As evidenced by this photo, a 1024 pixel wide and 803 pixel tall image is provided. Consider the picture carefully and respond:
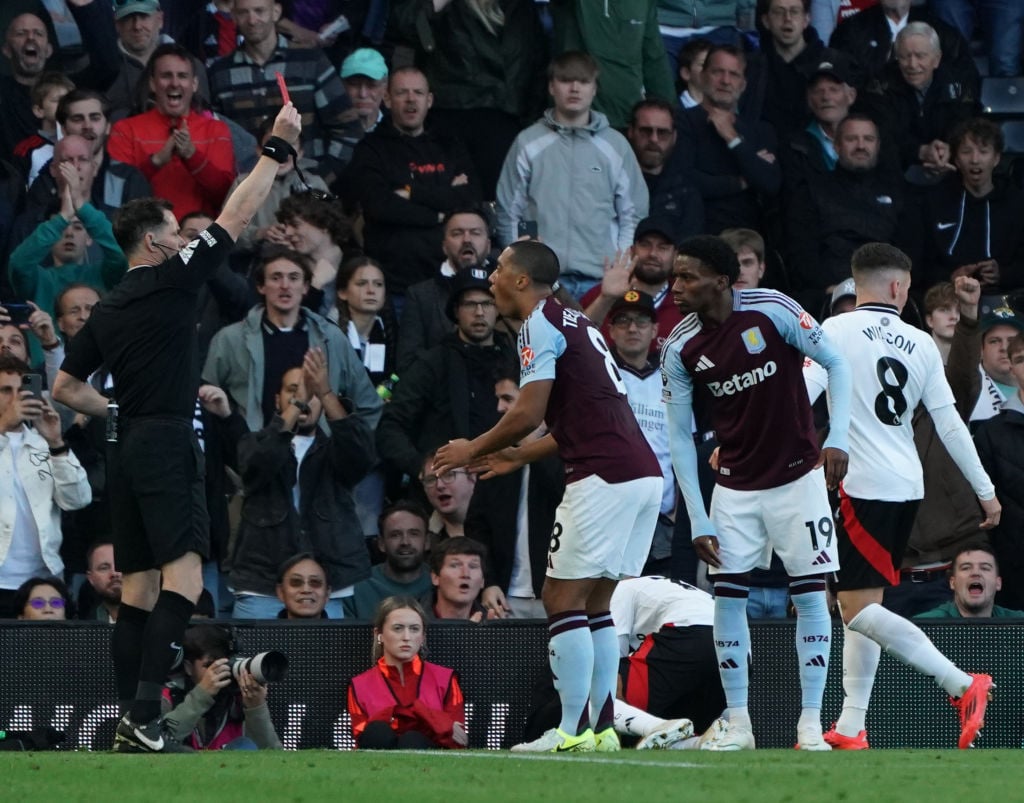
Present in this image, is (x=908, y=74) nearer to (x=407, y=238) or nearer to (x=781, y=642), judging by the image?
(x=407, y=238)

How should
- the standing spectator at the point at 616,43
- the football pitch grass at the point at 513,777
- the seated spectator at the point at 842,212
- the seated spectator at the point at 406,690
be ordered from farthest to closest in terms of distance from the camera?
the standing spectator at the point at 616,43 < the seated spectator at the point at 842,212 < the seated spectator at the point at 406,690 < the football pitch grass at the point at 513,777

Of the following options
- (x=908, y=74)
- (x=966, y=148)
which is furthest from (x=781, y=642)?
(x=908, y=74)

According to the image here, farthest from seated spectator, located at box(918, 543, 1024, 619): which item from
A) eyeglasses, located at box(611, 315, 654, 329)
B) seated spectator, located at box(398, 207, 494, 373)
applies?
seated spectator, located at box(398, 207, 494, 373)

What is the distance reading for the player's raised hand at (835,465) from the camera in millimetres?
8609

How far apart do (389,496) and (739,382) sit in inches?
158

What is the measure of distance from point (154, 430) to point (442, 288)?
15.4 feet

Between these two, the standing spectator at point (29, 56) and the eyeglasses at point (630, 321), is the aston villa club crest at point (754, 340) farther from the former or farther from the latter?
the standing spectator at point (29, 56)

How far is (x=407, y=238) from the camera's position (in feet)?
44.9

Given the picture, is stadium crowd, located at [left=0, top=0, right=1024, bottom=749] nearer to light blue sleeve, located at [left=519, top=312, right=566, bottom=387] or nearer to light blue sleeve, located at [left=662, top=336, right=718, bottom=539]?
light blue sleeve, located at [left=519, top=312, right=566, bottom=387]

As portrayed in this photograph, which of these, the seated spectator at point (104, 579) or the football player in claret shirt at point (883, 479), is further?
the seated spectator at point (104, 579)

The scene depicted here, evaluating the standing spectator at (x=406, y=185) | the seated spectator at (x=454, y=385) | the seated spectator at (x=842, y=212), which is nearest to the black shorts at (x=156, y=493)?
the seated spectator at (x=454, y=385)

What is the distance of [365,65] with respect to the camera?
14.4m

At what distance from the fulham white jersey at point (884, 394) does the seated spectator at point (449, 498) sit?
287 cm

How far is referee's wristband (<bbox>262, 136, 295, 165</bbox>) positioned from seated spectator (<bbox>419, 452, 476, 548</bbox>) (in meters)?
3.36
